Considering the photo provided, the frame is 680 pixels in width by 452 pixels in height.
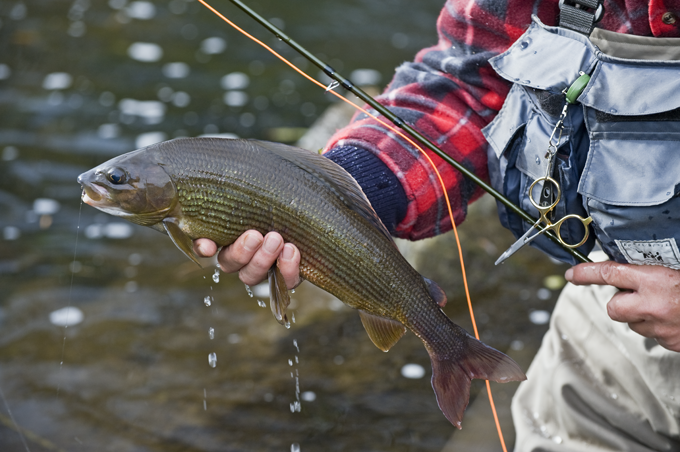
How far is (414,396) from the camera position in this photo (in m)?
3.64

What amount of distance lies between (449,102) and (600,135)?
22.3 inches

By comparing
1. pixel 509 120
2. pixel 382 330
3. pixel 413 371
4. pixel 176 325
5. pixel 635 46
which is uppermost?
pixel 635 46

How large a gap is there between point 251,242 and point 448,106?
2.89 feet

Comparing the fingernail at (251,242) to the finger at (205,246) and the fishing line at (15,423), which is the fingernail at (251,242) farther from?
the fishing line at (15,423)

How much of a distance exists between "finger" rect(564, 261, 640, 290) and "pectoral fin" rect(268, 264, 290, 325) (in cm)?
93

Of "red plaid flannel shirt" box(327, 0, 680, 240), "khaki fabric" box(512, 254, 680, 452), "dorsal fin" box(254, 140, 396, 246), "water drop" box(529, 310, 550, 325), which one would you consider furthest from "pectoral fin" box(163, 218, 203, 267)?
"water drop" box(529, 310, 550, 325)

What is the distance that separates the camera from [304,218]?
2.11 m

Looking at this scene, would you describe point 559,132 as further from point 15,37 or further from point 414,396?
point 15,37

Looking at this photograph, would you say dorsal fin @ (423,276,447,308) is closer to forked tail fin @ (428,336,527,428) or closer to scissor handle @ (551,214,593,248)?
forked tail fin @ (428,336,527,428)

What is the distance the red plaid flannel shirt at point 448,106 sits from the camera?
2.32 m

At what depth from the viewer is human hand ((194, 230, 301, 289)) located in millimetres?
2074

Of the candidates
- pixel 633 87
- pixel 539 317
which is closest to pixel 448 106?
Answer: pixel 633 87

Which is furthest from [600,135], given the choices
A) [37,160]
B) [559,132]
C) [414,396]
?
[37,160]

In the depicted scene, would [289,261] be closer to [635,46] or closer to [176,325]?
[635,46]
